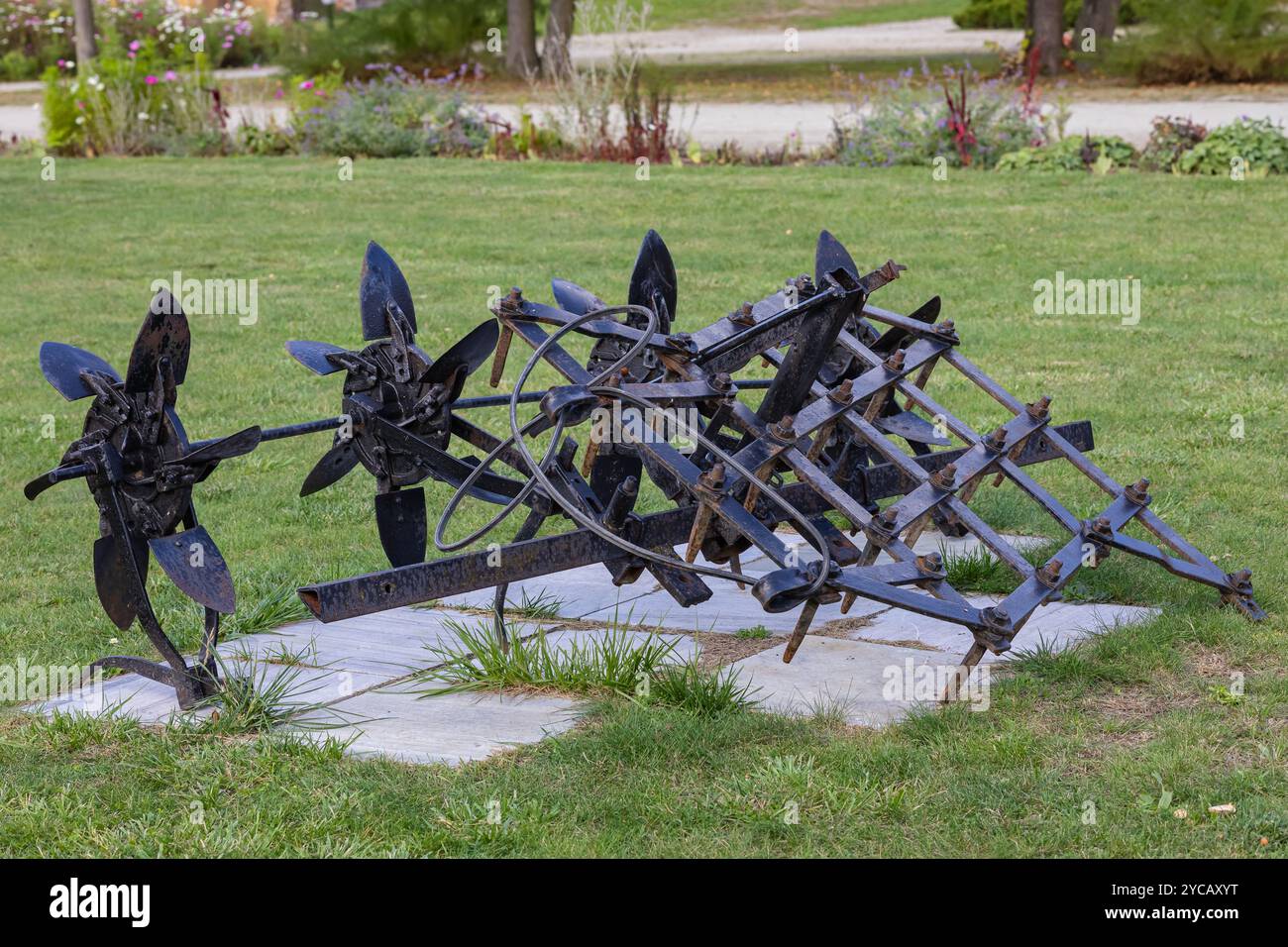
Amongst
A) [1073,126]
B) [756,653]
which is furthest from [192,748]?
[1073,126]

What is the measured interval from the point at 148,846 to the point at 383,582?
88cm

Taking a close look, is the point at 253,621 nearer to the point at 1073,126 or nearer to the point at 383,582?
the point at 383,582

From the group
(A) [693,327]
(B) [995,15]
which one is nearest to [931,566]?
(A) [693,327]

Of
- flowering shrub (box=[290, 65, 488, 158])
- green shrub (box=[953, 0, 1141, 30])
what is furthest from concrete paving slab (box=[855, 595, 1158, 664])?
green shrub (box=[953, 0, 1141, 30])

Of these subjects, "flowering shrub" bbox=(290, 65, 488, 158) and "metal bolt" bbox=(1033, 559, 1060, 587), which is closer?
"metal bolt" bbox=(1033, 559, 1060, 587)

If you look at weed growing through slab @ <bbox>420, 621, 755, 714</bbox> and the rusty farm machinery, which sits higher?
the rusty farm machinery

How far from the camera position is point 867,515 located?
4.32m

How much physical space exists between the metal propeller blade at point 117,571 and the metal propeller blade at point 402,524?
2.63ft

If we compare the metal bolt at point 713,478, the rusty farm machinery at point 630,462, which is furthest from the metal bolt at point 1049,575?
the metal bolt at point 713,478

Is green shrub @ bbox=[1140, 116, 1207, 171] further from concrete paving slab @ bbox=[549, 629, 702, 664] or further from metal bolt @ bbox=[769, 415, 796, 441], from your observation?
metal bolt @ bbox=[769, 415, 796, 441]

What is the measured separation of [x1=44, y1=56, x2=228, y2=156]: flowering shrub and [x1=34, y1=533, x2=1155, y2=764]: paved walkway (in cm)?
1582

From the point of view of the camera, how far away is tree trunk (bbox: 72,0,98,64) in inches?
820

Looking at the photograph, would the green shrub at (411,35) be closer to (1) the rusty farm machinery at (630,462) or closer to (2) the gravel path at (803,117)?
(2) the gravel path at (803,117)

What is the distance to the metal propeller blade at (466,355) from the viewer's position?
483cm
